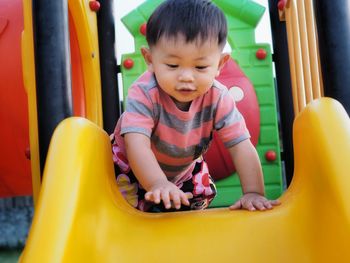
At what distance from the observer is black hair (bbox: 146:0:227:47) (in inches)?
42.8

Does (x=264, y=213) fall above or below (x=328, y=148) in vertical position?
below

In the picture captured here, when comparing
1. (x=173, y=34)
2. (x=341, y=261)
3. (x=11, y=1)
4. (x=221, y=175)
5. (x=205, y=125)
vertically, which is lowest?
(x=341, y=261)

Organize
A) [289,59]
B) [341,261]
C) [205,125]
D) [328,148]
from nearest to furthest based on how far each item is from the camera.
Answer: [341,261]
[328,148]
[205,125]
[289,59]

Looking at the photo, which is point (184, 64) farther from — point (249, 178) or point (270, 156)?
point (270, 156)

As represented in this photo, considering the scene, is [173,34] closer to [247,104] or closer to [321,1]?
[321,1]

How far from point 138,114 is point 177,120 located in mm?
102

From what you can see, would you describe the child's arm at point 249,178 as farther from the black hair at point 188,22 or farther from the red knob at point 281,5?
the red knob at point 281,5

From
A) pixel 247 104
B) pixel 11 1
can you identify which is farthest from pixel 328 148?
pixel 11 1

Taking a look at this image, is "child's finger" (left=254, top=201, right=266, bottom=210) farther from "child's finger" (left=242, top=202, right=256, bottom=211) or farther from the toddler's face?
the toddler's face

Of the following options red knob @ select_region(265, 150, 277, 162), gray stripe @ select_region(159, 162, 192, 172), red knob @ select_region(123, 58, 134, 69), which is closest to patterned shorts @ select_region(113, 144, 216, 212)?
gray stripe @ select_region(159, 162, 192, 172)

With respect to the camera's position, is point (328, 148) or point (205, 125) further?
point (205, 125)

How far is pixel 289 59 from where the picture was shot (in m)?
1.92

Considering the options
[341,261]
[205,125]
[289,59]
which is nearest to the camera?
[341,261]

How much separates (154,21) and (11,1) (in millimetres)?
1328
